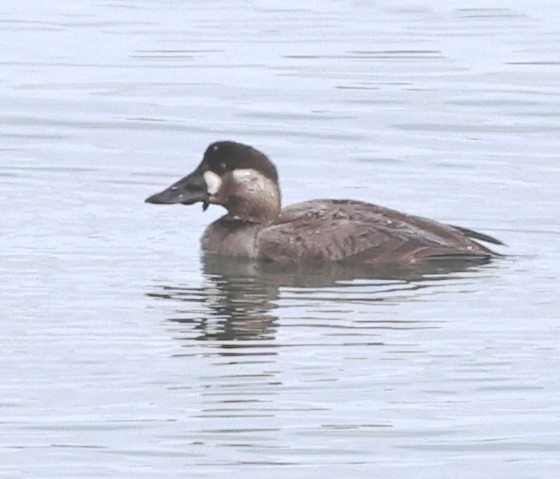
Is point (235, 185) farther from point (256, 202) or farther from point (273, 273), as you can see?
point (273, 273)

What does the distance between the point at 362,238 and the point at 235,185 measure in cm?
102

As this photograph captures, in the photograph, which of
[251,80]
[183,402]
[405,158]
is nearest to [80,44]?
[251,80]

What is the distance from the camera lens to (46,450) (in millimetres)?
10789

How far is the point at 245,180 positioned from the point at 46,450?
549 centimetres

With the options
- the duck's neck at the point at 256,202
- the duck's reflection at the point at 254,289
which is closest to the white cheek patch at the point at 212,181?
the duck's neck at the point at 256,202

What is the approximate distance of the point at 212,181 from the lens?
52.7ft

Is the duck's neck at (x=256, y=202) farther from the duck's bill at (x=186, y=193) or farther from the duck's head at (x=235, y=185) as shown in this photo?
the duck's bill at (x=186, y=193)

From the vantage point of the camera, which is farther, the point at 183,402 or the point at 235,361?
the point at 235,361

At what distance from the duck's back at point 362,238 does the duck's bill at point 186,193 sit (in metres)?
0.53

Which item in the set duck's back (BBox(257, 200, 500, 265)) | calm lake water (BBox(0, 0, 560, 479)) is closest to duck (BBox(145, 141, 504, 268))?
duck's back (BBox(257, 200, 500, 265))

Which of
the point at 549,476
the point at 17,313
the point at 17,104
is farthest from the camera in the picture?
the point at 17,104

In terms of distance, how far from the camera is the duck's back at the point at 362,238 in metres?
15.5

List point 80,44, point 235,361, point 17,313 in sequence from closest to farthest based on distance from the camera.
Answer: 1. point 235,361
2. point 17,313
3. point 80,44

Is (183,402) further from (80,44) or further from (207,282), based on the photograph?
(80,44)
